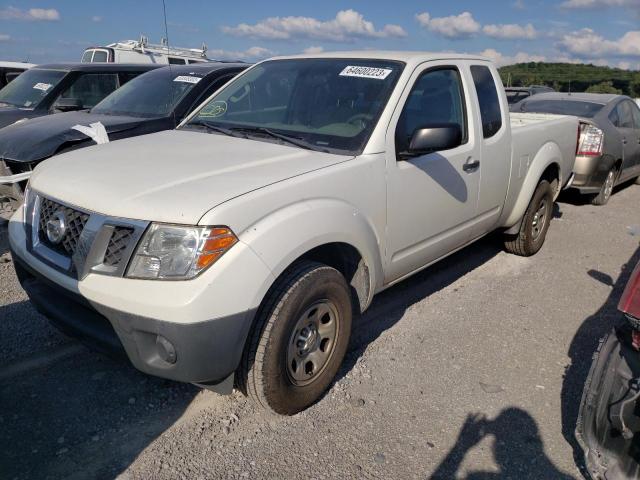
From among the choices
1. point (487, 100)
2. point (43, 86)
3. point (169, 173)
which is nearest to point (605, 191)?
point (487, 100)

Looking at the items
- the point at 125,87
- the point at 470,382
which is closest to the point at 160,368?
the point at 470,382

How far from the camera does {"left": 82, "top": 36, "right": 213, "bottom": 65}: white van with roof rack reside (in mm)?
13516

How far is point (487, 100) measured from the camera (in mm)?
4301

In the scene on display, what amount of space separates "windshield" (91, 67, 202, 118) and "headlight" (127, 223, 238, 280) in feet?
13.5

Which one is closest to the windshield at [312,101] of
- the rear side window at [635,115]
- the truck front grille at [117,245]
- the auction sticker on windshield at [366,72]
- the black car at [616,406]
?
the auction sticker on windshield at [366,72]

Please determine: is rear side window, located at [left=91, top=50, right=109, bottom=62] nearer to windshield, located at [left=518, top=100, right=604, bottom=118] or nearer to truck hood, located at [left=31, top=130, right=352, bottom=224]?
windshield, located at [left=518, top=100, right=604, bottom=118]

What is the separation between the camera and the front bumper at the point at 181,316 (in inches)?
90.0

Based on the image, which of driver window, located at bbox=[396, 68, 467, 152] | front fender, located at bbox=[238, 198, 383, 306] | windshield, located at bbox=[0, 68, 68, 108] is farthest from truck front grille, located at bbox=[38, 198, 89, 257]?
windshield, located at bbox=[0, 68, 68, 108]

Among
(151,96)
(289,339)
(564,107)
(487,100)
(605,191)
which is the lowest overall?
(605,191)

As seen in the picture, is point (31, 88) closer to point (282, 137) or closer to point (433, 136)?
point (282, 137)

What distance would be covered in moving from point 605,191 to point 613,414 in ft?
21.6

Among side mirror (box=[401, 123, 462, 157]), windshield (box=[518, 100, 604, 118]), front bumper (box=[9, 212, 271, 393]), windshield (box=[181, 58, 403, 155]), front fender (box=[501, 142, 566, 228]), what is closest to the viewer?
front bumper (box=[9, 212, 271, 393])

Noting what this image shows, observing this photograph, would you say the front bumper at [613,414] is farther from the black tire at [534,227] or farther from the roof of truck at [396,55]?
the black tire at [534,227]

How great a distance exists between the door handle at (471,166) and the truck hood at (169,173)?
1209 mm
